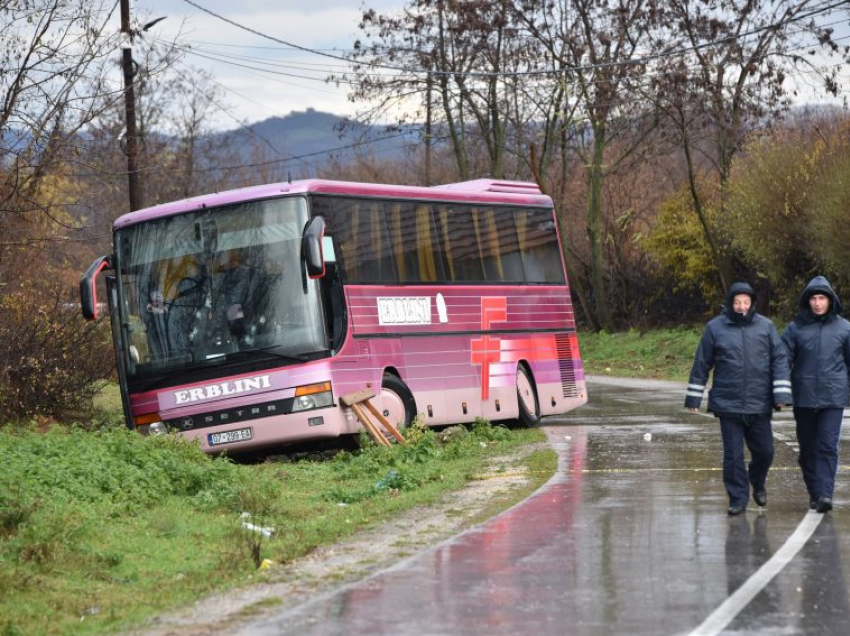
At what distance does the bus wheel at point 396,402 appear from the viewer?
63.8 feet

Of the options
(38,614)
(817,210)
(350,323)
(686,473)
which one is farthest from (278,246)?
(817,210)

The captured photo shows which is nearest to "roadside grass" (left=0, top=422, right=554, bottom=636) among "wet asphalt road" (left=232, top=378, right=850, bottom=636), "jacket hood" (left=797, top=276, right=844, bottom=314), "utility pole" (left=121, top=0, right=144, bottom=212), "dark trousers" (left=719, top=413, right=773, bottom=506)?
"wet asphalt road" (left=232, top=378, right=850, bottom=636)

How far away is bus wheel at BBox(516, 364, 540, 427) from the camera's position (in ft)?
75.9

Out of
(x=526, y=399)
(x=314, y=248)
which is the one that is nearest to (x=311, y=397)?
(x=314, y=248)

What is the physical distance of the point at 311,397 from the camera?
17.9 metres

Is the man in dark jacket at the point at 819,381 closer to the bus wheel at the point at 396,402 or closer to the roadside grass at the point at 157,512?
the roadside grass at the point at 157,512

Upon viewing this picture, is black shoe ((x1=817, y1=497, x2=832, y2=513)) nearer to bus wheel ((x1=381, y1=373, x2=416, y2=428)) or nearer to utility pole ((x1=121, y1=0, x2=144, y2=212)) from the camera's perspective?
bus wheel ((x1=381, y1=373, x2=416, y2=428))

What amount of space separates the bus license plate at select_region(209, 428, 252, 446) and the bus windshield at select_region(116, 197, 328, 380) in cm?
84

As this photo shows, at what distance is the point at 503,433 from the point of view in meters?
20.5

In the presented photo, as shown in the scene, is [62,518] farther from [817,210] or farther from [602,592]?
[817,210]

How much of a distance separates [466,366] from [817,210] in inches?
767

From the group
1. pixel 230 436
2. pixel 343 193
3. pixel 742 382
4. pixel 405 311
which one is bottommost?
pixel 230 436

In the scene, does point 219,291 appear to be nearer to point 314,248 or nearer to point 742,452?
point 314,248

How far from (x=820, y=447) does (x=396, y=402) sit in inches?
338
